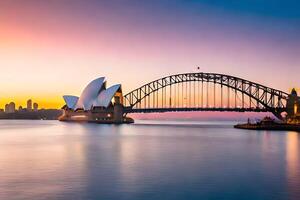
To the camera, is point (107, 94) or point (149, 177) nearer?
point (149, 177)

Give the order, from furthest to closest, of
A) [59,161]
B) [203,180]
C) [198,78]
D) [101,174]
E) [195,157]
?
1. [198,78]
2. [195,157]
3. [59,161]
4. [101,174]
5. [203,180]

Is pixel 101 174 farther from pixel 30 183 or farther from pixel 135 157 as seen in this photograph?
pixel 135 157

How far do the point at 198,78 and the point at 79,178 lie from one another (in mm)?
143578

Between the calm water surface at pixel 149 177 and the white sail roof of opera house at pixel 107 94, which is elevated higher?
the white sail roof of opera house at pixel 107 94

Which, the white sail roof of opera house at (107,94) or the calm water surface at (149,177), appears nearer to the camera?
the calm water surface at (149,177)

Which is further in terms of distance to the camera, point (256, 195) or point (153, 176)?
point (153, 176)

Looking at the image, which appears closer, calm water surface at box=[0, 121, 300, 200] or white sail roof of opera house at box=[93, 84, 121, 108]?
calm water surface at box=[0, 121, 300, 200]

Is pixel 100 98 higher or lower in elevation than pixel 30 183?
higher

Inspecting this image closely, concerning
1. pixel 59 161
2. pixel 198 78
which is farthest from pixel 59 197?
pixel 198 78

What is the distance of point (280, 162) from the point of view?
46969 millimetres

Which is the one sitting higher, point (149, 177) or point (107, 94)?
point (107, 94)

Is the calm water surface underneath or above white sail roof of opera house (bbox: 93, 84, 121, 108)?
underneath

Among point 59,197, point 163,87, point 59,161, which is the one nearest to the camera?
point 59,197

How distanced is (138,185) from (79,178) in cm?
552
